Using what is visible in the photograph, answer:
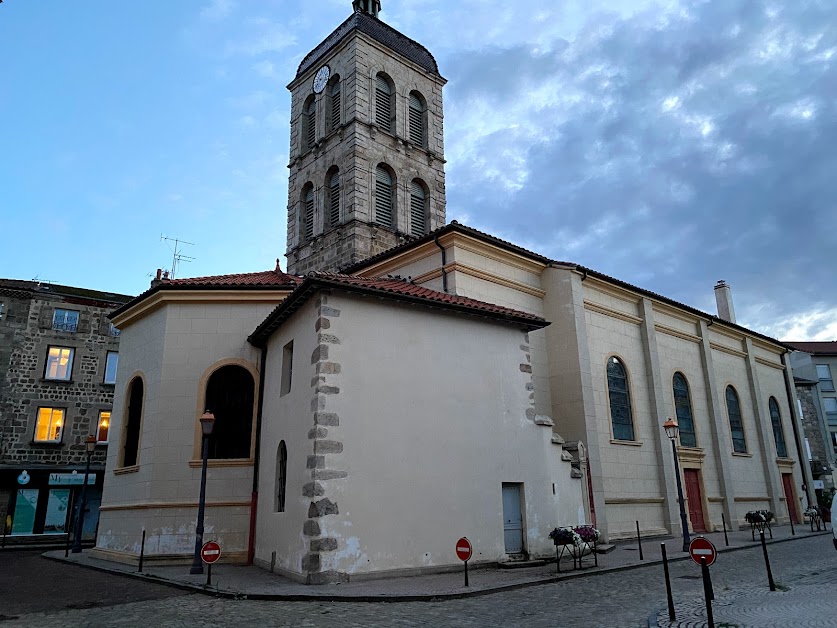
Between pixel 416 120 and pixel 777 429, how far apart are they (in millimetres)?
24186

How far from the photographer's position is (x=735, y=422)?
90.9 feet

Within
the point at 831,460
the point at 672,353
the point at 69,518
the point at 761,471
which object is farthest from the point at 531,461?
the point at 831,460

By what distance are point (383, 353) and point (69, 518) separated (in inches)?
900

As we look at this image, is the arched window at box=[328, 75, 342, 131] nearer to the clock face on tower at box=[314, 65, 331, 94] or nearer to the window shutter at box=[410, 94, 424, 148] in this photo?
the clock face on tower at box=[314, 65, 331, 94]

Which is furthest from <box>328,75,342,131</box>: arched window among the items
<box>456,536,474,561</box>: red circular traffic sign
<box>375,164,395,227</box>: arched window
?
<box>456,536,474,561</box>: red circular traffic sign

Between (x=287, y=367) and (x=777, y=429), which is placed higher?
(x=777, y=429)

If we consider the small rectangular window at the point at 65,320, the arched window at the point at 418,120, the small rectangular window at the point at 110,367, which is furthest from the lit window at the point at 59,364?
the arched window at the point at 418,120

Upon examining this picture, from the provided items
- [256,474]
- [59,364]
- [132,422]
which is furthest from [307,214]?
[256,474]

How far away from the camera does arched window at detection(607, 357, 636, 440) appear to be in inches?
822

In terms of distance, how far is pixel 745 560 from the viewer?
15.0 m

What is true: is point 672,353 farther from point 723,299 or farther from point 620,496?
point 723,299

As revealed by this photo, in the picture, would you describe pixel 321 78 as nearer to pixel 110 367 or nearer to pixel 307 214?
pixel 307 214

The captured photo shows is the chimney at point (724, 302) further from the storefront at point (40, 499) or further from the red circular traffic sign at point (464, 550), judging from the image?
the storefront at point (40, 499)

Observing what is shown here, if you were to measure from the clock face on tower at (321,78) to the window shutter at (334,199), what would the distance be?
569cm
